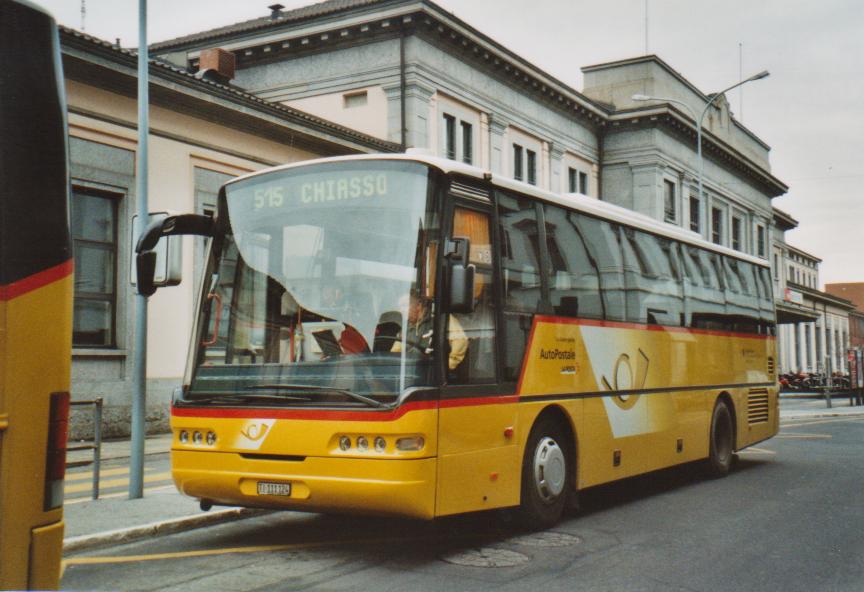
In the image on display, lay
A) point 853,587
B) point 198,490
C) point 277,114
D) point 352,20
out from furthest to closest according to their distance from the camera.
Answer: point 352,20
point 277,114
point 198,490
point 853,587

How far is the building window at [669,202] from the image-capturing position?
44572mm

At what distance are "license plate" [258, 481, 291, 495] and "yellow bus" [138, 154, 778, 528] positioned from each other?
1 cm

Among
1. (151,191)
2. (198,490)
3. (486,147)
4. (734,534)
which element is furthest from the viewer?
(486,147)

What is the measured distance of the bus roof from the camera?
7.99m

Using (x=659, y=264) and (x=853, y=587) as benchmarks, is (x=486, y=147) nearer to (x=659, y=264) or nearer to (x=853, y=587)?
(x=659, y=264)

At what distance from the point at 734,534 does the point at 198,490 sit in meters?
4.59

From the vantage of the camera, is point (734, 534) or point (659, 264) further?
point (659, 264)

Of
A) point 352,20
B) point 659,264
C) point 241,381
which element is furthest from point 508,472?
point 352,20

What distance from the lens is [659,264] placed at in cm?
1207

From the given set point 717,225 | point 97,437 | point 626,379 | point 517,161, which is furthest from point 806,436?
point 717,225

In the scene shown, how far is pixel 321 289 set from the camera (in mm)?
7832

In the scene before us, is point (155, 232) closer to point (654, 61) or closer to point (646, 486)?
point (646, 486)

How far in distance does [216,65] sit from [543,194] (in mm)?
18322

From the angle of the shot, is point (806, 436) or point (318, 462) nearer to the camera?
point (318, 462)
